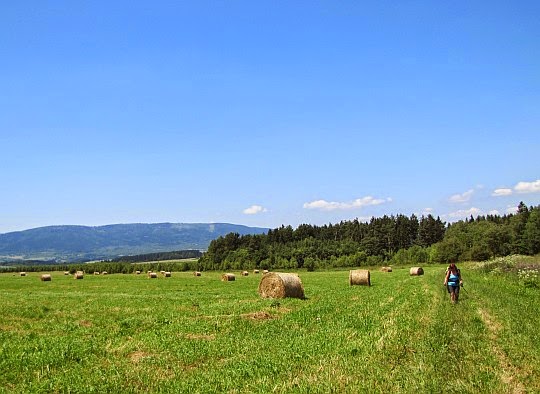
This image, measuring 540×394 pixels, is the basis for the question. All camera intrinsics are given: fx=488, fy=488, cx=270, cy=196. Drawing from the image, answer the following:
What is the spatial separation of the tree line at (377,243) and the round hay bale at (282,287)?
288 feet

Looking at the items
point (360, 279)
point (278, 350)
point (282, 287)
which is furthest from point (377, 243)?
point (278, 350)

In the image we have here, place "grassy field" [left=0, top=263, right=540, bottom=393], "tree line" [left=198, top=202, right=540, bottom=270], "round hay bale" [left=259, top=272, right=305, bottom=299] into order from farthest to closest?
"tree line" [left=198, top=202, right=540, bottom=270], "round hay bale" [left=259, top=272, right=305, bottom=299], "grassy field" [left=0, top=263, right=540, bottom=393]

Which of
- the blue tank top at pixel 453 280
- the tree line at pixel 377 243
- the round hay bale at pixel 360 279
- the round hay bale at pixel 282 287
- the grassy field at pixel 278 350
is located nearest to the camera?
the grassy field at pixel 278 350

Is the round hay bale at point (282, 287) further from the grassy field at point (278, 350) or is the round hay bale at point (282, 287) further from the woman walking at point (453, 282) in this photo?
the woman walking at point (453, 282)

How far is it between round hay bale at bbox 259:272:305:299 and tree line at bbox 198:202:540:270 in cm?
8787

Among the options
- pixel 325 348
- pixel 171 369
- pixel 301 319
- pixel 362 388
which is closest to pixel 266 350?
pixel 325 348

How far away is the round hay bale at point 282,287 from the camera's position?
2920cm

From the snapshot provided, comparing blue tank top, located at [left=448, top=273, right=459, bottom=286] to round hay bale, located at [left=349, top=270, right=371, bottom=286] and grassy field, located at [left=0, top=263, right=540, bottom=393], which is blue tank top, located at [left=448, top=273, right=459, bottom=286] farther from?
round hay bale, located at [left=349, top=270, right=371, bottom=286]

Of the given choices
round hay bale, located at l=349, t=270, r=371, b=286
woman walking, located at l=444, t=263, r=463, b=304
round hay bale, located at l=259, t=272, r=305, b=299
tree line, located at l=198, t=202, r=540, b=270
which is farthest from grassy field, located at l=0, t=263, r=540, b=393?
tree line, located at l=198, t=202, r=540, b=270

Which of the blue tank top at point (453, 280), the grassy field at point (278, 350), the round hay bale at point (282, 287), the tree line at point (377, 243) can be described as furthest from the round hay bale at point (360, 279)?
the tree line at point (377, 243)

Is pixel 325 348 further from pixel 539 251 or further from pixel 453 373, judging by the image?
pixel 539 251

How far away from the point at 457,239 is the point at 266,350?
5030 inches

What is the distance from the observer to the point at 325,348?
43.8ft

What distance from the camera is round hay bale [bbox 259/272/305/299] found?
95.8ft
